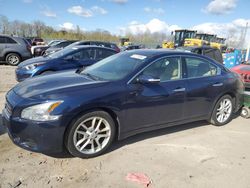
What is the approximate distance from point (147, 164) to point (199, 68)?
219cm

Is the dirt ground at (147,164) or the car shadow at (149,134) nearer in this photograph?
the dirt ground at (147,164)

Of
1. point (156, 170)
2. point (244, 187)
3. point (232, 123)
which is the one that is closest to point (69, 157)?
point (156, 170)

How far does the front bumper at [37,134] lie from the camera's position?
9.63ft

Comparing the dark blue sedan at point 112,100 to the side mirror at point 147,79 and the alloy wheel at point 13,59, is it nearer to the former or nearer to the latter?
the side mirror at point 147,79

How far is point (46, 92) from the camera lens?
3.13 meters

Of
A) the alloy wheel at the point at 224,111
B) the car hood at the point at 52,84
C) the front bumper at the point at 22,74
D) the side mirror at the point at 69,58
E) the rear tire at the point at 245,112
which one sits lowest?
the rear tire at the point at 245,112

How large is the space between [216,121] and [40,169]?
350 centimetres

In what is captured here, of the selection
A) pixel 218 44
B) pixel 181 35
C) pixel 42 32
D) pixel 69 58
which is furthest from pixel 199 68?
pixel 42 32

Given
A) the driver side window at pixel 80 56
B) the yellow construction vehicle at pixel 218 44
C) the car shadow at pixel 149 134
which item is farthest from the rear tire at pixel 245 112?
the yellow construction vehicle at pixel 218 44

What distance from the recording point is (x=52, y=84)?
343 centimetres

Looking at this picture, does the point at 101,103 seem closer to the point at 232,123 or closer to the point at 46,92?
the point at 46,92

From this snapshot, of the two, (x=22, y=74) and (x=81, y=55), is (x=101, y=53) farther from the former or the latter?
(x=22, y=74)

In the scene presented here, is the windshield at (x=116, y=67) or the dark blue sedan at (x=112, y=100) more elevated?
the windshield at (x=116, y=67)

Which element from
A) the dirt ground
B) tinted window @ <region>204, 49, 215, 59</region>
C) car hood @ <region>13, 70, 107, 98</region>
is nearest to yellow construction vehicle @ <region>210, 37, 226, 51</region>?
tinted window @ <region>204, 49, 215, 59</region>
